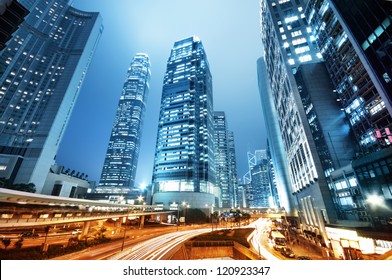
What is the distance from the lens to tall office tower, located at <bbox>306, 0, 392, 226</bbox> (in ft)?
33.4

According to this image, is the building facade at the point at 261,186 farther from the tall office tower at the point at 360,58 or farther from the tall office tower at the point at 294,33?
the tall office tower at the point at 360,58

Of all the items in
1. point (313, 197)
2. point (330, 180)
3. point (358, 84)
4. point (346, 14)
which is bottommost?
point (313, 197)

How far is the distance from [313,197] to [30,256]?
99.2ft

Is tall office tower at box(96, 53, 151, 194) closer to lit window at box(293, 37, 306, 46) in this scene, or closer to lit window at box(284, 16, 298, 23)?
lit window at box(284, 16, 298, 23)

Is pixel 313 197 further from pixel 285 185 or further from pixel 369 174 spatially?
pixel 285 185

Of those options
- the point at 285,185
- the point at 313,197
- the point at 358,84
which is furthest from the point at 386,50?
the point at 285,185

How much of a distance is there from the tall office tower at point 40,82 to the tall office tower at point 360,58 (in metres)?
53.5

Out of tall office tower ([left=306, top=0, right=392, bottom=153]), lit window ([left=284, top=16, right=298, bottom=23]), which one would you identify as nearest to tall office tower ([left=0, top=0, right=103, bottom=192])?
tall office tower ([left=306, top=0, right=392, bottom=153])

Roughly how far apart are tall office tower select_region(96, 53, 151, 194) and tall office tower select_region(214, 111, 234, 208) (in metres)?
64.1

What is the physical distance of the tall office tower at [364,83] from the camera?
10172 millimetres

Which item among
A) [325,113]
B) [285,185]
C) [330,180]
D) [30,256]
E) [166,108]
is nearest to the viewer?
[30,256]

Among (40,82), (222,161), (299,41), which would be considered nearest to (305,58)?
(299,41)

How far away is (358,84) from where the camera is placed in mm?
20844

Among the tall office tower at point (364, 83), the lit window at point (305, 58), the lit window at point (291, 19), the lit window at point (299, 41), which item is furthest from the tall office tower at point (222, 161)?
the tall office tower at point (364, 83)
